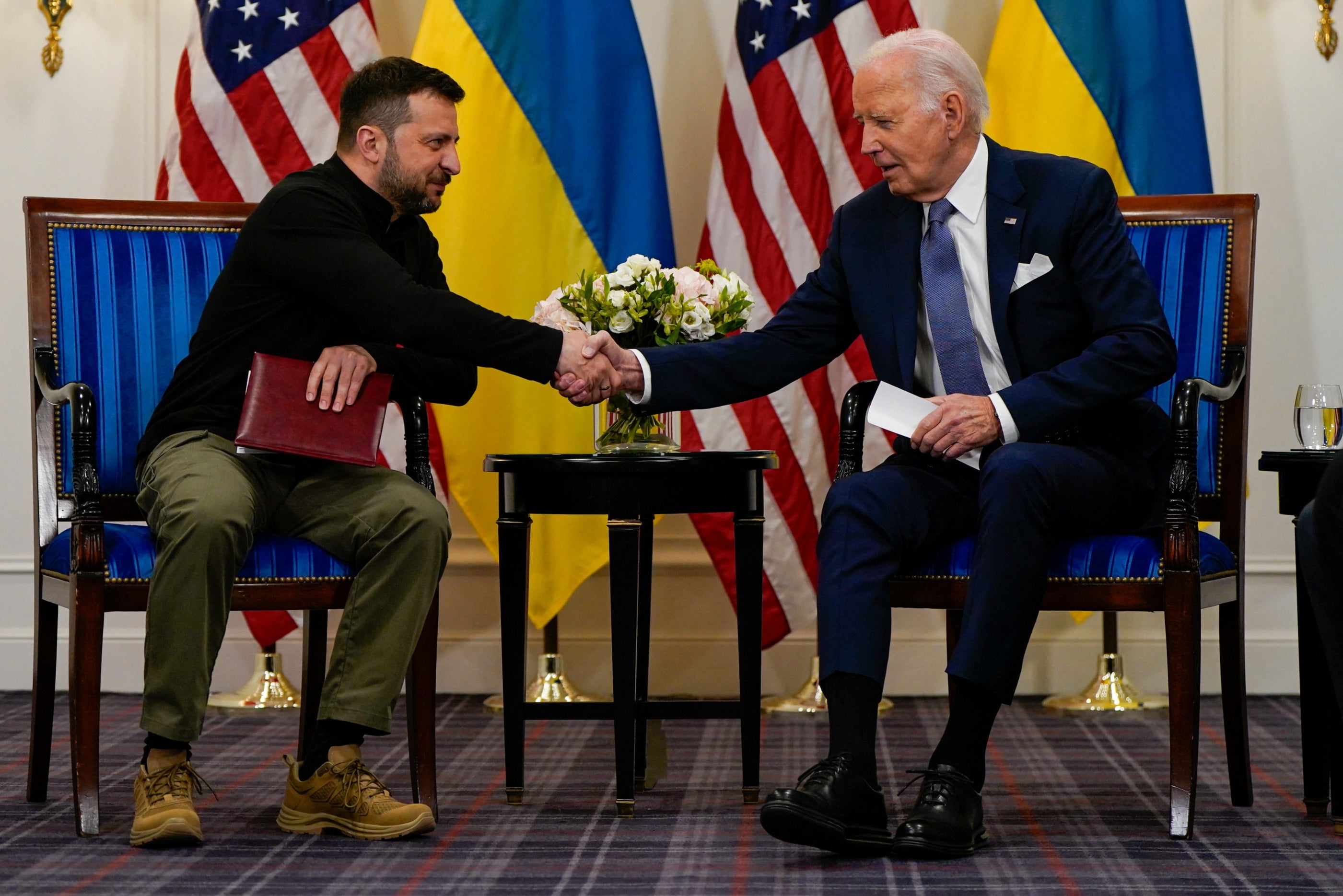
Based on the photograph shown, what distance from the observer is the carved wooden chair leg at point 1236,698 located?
99.3 inches

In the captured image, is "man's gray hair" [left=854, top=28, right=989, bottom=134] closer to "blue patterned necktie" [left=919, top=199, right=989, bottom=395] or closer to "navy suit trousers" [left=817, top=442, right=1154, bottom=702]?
"blue patterned necktie" [left=919, top=199, right=989, bottom=395]

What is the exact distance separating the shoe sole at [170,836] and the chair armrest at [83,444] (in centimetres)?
51

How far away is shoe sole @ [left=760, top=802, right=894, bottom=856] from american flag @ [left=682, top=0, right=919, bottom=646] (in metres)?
1.51

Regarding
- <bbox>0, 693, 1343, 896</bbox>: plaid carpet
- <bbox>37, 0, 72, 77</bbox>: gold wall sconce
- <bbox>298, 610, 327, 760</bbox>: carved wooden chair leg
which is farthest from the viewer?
<bbox>37, 0, 72, 77</bbox>: gold wall sconce

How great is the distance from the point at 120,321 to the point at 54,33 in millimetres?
1737

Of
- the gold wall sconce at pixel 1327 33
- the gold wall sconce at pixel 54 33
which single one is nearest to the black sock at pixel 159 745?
the gold wall sconce at pixel 54 33

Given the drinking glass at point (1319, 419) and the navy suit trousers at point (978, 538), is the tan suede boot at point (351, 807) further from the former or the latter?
the drinking glass at point (1319, 419)

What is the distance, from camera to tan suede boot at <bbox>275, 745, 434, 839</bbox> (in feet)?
7.61

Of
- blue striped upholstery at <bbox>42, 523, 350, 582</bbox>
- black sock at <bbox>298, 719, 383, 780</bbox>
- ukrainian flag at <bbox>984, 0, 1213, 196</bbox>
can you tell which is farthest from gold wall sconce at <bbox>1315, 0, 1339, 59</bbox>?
black sock at <bbox>298, 719, 383, 780</bbox>

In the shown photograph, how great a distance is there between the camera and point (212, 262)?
9.44 feet

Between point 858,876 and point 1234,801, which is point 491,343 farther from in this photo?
point 1234,801

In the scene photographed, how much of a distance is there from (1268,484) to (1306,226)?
73cm

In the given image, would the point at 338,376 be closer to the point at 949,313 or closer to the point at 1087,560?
the point at 949,313

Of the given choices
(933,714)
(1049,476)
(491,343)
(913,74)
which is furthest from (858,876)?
(933,714)
